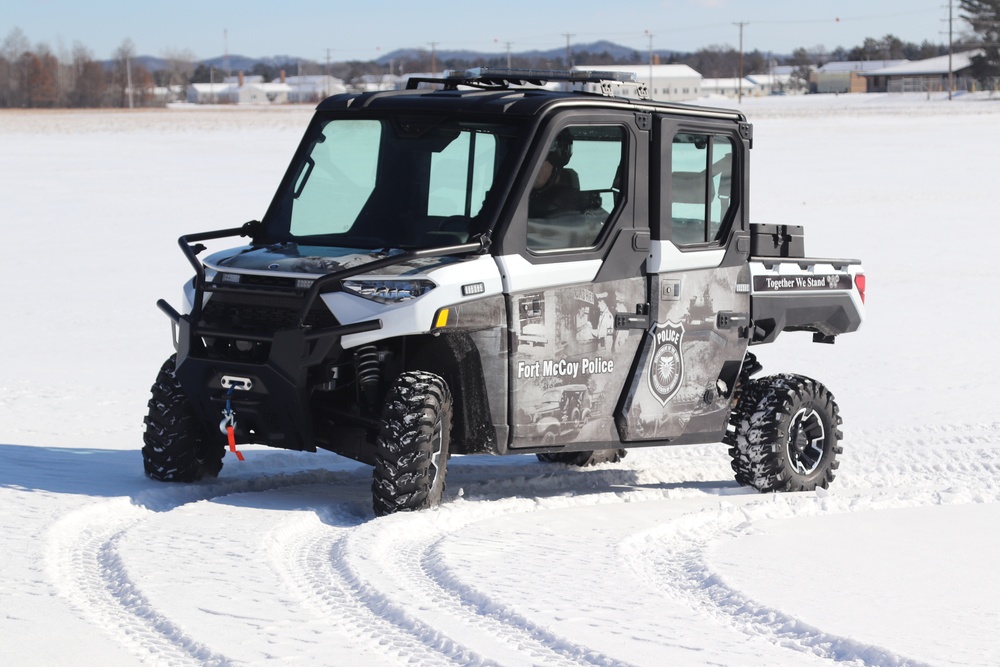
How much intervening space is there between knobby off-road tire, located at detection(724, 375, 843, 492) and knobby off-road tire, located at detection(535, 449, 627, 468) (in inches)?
37.4

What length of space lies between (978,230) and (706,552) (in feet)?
52.8

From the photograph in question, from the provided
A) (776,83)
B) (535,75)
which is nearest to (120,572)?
(535,75)

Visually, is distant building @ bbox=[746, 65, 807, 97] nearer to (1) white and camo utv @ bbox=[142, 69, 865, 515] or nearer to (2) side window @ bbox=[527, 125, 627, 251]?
(1) white and camo utv @ bbox=[142, 69, 865, 515]

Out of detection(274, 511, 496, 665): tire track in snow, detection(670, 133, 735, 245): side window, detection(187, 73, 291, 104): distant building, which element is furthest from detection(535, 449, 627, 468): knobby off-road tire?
detection(187, 73, 291, 104): distant building

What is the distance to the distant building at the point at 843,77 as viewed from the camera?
466 ft

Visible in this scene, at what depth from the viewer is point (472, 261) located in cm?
659

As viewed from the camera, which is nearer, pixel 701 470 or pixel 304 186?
pixel 304 186

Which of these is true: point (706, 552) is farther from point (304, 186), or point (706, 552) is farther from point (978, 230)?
point (978, 230)

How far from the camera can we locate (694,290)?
296 inches

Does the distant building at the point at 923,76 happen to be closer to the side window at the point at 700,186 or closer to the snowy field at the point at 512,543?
the snowy field at the point at 512,543

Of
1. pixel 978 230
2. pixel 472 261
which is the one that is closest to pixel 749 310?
pixel 472 261

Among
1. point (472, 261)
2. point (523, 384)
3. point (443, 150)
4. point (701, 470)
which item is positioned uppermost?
point (443, 150)

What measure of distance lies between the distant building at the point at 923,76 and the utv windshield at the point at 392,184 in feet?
365

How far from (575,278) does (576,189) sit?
45cm
